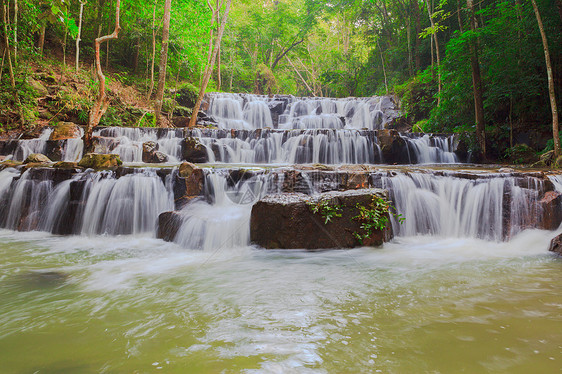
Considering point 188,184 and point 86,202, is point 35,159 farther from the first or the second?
point 188,184

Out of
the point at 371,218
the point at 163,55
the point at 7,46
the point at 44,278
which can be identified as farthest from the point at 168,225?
the point at 7,46

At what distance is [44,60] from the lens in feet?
44.9

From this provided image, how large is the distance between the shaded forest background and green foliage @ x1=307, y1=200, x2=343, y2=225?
12.3 ft

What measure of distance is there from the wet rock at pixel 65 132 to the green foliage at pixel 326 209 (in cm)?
969

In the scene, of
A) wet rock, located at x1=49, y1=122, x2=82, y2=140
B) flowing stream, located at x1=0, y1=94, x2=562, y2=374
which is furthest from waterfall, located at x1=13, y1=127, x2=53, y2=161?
flowing stream, located at x1=0, y1=94, x2=562, y2=374

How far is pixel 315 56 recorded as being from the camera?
96.7ft

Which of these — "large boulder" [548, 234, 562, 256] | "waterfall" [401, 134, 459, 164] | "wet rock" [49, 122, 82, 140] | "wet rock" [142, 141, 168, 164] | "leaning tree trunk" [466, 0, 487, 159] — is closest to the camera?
"large boulder" [548, 234, 562, 256]

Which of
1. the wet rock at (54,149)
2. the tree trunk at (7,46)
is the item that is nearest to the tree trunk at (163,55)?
the wet rock at (54,149)

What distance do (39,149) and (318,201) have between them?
9.61 meters

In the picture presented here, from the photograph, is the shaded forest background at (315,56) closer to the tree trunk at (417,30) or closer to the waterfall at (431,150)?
the tree trunk at (417,30)

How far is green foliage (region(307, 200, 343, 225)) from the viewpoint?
4.79 m

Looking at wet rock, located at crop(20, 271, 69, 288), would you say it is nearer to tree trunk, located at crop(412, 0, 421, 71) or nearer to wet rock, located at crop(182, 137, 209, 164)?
wet rock, located at crop(182, 137, 209, 164)

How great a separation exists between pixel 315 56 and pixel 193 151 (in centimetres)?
2365

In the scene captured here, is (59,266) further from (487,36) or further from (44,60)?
(44,60)
